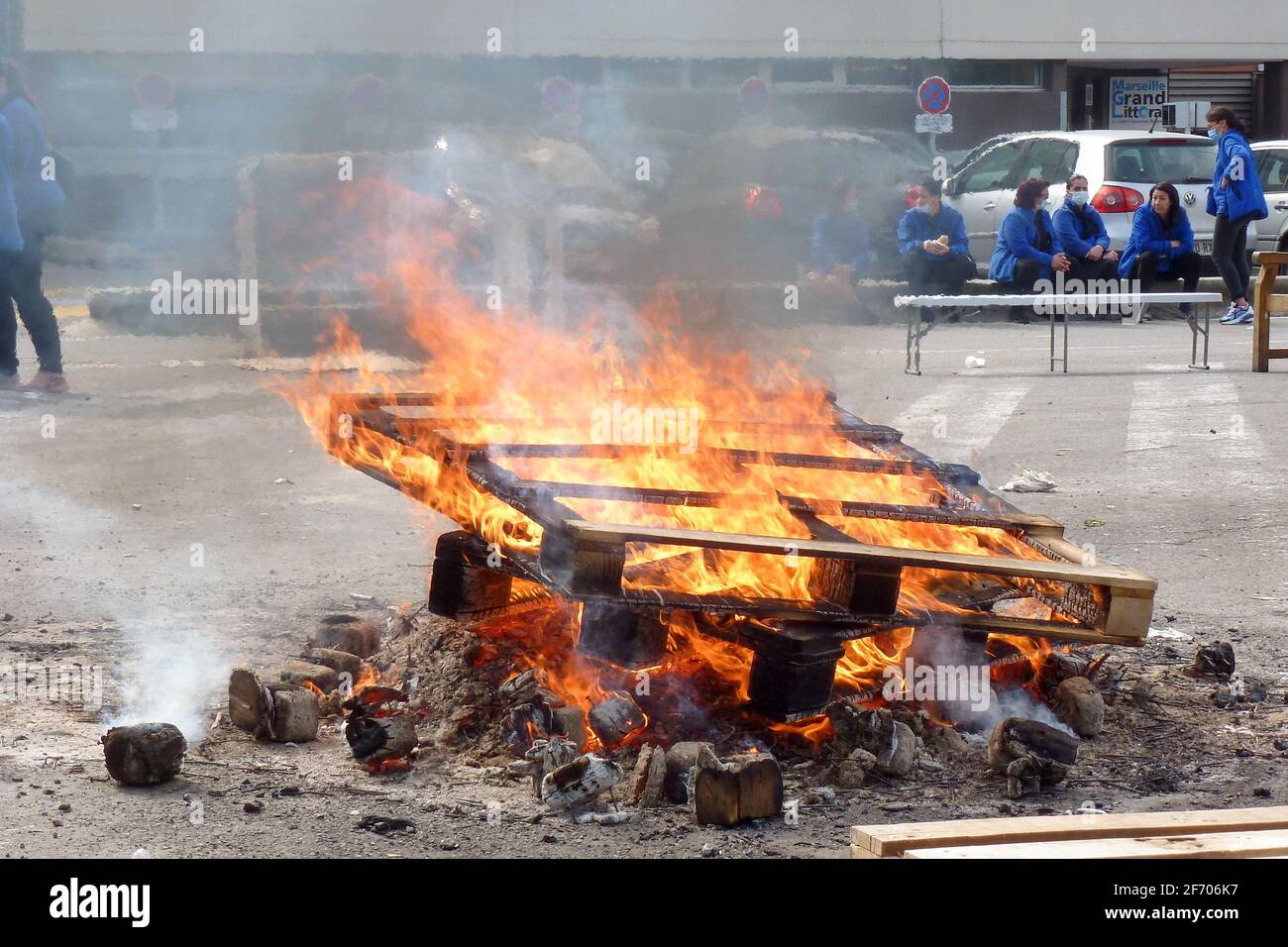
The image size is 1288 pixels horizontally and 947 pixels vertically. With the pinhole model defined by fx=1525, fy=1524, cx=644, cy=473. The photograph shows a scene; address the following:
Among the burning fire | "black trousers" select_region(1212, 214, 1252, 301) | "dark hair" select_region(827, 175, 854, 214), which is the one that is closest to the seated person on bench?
"black trousers" select_region(1212, 214, 1252, 301)

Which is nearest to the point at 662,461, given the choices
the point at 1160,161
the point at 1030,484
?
the point at 1030,484

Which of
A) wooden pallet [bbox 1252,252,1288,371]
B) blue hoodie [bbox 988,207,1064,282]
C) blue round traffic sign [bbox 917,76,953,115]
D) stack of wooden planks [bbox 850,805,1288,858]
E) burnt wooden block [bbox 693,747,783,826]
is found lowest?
burnt wooden block [bbox 693,747,783,826]

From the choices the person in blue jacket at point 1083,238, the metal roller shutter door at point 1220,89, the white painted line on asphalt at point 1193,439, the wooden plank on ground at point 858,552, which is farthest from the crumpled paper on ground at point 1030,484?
the metal roller shutter door at point 1220,89

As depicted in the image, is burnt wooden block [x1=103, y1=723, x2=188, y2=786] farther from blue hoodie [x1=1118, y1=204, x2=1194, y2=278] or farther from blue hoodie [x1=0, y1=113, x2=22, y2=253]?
blue hoodie [x1=1118, y1=204, x2=1194, y2=278]

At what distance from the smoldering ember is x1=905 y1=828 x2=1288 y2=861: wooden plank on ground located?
0.01 m

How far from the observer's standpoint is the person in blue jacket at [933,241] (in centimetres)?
Result: 1392

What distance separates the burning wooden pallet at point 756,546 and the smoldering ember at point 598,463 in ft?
0.05

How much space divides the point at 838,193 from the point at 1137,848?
1195 cm

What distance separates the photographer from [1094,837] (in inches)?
115

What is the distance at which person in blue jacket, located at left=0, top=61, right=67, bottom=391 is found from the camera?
34.1 ft

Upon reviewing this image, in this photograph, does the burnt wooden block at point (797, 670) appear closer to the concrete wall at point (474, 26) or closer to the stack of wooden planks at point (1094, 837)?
the stack of wooden planks at point (1094, 837)

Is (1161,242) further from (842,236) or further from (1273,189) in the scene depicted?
(1273,189)

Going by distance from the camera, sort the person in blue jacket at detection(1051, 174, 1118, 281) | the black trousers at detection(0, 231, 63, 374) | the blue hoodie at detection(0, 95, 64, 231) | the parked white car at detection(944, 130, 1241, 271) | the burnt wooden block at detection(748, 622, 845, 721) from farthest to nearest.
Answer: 1. the parked white car at detection(944, 130, 1241, 271)
2. the person in blue jacket at detection(1051, 174, 1118, 281)
3. the blue hoodie at detection(0, 95, 64, 231)
4. the black trousers at detection(0, 231, 63, 374)
5. the burnt wooden block at detection(748, 622, 845, 721)
